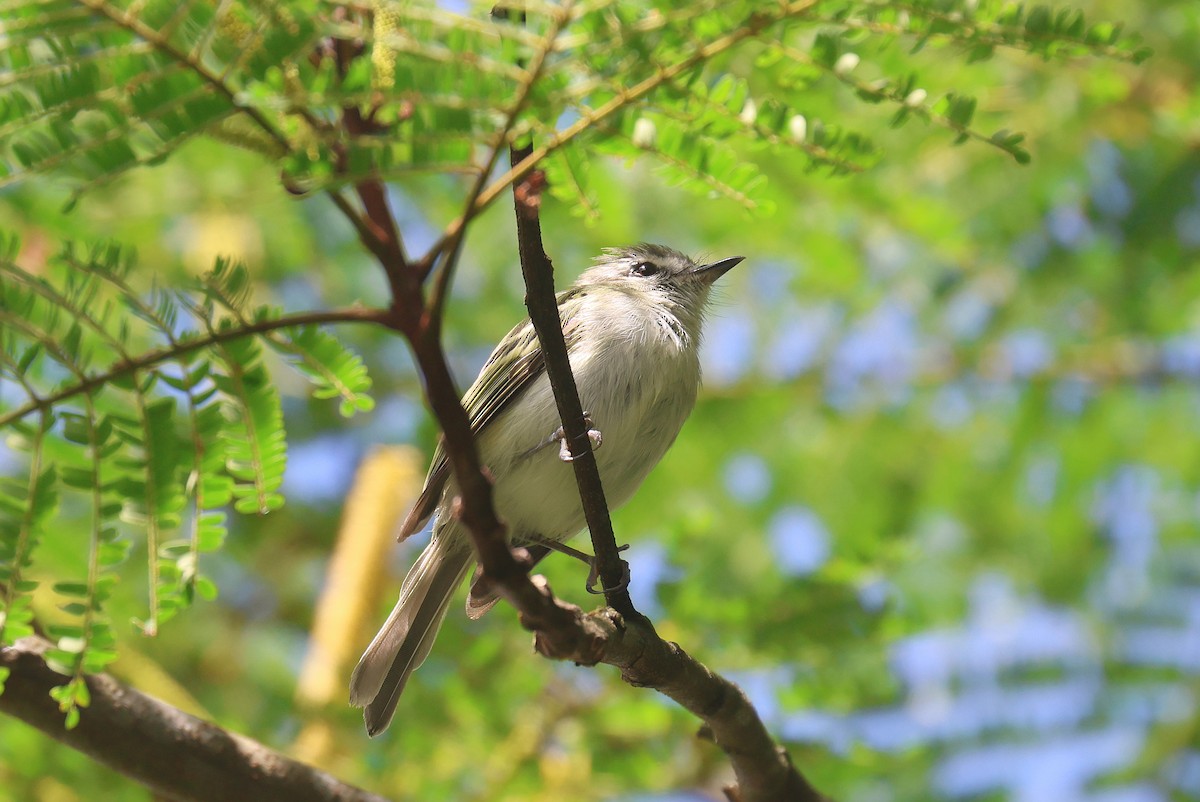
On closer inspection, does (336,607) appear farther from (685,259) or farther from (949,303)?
(949,303)

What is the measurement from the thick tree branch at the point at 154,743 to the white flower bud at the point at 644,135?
2.02 m

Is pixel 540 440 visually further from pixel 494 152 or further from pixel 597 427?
pixel 494 152

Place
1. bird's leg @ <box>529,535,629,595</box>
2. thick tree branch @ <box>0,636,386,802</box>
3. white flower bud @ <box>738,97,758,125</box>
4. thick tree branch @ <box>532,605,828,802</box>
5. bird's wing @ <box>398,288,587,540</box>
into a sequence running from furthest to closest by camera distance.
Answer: bird's wing @ <box>398,288,587,540</box>
bird's leg @ <box>529,535,629,595</box>
thick tree branch @ <box>0,636,386,802</box>
thick tree branch @ <box>532,605,828,802</box>
white flower bud @ <box>738,97,758,125</box>

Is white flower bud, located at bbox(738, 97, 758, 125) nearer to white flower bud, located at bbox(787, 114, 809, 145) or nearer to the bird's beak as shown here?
white flower bud, located at bbox(787, 114, 809, 145)

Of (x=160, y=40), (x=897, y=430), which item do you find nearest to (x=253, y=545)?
(x=897, y=430)

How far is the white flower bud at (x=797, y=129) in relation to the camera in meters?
2.27

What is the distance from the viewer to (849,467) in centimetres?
619

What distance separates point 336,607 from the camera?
495 centimetres

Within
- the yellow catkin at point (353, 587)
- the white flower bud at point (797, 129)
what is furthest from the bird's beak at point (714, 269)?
the white flower bud at point (797, 129)

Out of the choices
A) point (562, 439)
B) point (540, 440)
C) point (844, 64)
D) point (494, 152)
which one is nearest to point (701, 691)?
point (562, 439)

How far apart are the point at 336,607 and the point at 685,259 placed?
216cm

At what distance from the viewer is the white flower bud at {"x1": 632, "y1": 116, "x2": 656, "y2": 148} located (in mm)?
2094

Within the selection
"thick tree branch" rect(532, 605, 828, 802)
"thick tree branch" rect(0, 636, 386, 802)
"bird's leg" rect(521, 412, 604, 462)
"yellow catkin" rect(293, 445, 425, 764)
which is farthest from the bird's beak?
"thick tree branch" rect(0, 636, 386, 802)

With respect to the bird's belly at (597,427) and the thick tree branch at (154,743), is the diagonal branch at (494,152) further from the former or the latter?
the bird's belly at (597,427)
